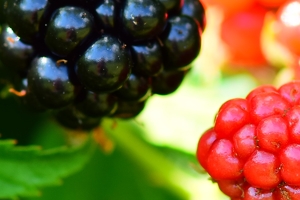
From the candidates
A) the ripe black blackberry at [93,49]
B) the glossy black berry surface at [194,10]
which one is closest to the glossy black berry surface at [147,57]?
the ripe black blackberry at [93,49]

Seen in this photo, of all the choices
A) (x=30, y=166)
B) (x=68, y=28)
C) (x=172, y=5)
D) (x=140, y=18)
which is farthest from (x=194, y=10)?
(x=30, y=166)

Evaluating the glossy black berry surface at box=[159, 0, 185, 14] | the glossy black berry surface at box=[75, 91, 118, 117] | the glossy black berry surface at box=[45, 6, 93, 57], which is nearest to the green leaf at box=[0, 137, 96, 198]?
the glossy black berry surface at box=[75, 91, 118, 117]

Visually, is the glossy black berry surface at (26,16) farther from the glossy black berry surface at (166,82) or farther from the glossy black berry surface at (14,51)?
the glossy black berry surface at (166,82)

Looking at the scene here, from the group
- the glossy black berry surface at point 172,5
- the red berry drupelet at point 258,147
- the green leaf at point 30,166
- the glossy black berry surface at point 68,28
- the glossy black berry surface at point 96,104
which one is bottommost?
the green leaf at point 30,166

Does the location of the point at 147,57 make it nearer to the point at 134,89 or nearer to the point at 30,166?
the point at 134,89

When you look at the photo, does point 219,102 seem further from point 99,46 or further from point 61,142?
point 99,46

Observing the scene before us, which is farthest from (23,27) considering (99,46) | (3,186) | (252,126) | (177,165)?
(177,165)

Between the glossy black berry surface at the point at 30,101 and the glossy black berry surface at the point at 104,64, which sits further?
the glossy black berry surface at the point at 30,101
